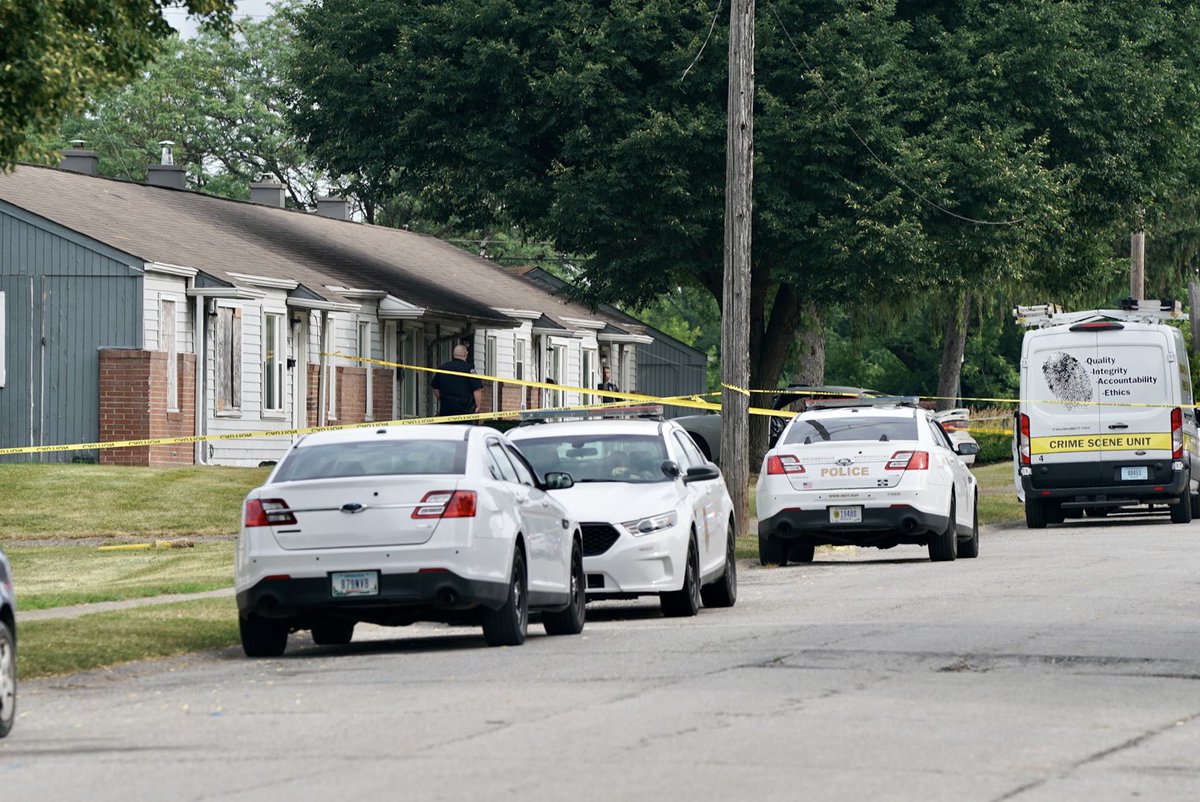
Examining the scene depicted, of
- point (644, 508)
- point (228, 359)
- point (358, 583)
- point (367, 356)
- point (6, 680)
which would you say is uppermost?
point (367, 356)

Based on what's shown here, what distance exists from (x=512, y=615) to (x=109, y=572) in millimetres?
9115

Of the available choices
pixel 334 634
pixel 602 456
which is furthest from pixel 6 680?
pixel 602 456

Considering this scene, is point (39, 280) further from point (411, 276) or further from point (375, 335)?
point (411, 276)

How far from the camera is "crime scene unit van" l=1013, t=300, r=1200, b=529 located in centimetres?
2998

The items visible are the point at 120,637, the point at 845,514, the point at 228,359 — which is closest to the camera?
the point at 120,637

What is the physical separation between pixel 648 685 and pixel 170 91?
64.4m

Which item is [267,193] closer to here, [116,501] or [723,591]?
[116,501]

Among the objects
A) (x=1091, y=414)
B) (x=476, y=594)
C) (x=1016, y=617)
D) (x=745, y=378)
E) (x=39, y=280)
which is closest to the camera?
(x=476, y=594)

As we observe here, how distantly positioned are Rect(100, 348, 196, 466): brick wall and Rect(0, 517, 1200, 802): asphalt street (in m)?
18.2

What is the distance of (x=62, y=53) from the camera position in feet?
53.4

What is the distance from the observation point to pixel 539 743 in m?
9.73

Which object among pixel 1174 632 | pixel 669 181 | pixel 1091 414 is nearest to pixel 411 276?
pixel 669 181

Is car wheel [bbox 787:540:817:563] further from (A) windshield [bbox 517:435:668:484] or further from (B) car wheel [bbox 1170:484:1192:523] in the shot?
(B) car wheel [bbox 1170:484:1192:523]

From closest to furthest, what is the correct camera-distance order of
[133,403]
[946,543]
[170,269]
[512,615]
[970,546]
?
[512,615], [946,543], [970,546], [133,403], [170,269]
